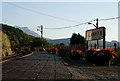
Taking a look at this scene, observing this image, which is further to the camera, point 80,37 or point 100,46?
point 80,37

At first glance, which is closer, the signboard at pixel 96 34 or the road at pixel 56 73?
the road at pixel 56 73

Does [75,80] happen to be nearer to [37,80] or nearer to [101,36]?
[37,80]

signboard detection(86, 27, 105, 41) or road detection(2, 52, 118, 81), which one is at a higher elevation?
signboard detection(86, 27, 105, 41)

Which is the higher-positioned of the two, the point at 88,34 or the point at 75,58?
the point at 88,34

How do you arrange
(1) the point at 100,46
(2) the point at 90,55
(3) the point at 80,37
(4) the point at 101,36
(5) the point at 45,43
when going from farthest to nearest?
1. (5) the point at 45,43
2. (3) the point at 80,37
3. (1) the point at 100,46
4. (4) the point at 101,36
5. (2) the point at 90,55

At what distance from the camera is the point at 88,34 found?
35469 mm

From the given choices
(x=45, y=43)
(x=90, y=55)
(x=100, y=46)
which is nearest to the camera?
(x=90, y=55)

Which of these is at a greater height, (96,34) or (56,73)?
(96,34)

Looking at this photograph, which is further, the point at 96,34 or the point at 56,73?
the point at 96,34

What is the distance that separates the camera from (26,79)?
414 inches

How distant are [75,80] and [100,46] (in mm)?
23674

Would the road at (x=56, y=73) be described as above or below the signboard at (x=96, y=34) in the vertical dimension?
below

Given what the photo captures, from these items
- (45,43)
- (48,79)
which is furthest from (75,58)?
(45,43)

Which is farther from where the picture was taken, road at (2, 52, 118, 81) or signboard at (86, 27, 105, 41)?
signboard at (86, 27, 105, 41)
